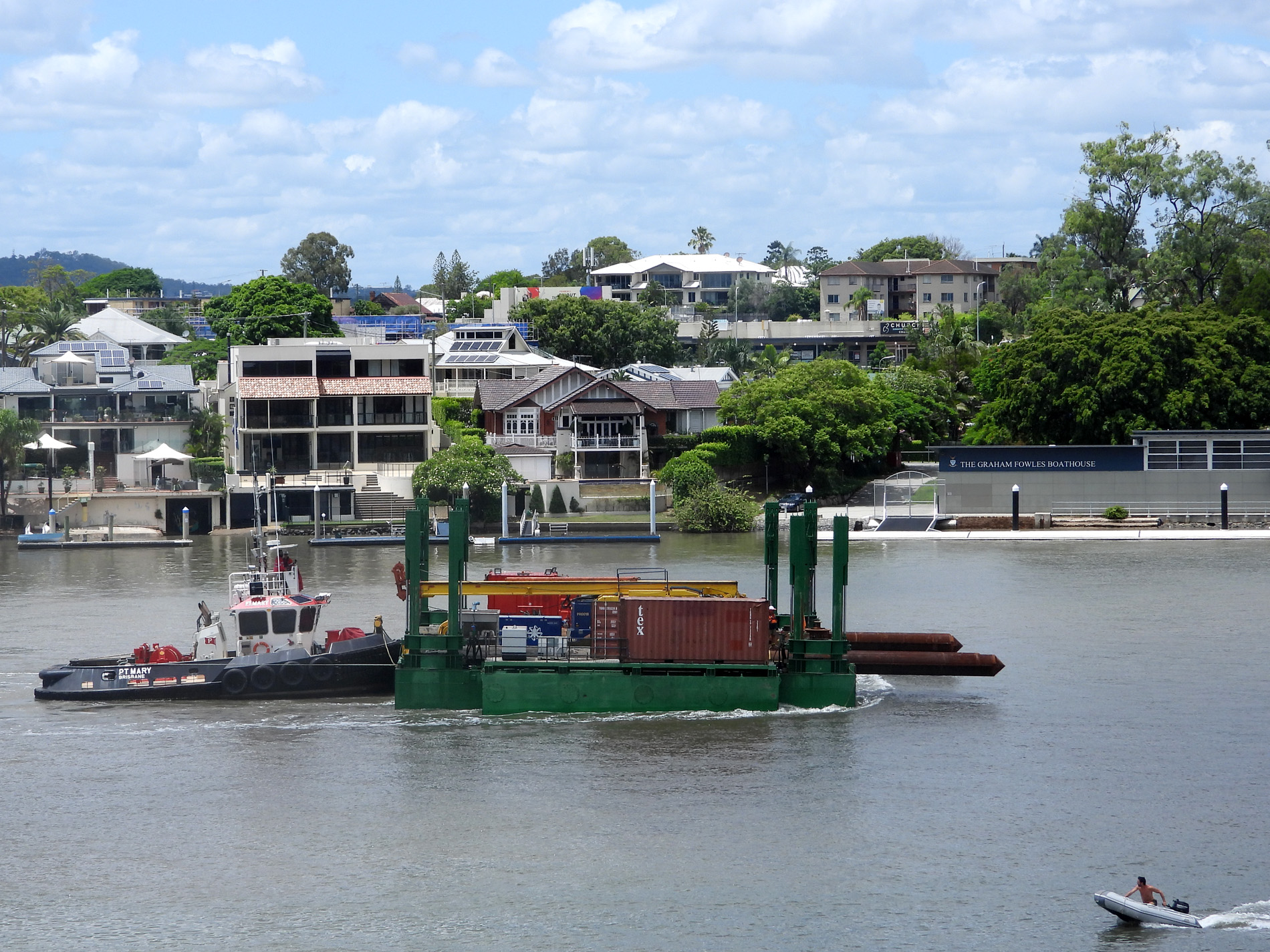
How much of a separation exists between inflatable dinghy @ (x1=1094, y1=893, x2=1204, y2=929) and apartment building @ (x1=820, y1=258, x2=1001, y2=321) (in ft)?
368

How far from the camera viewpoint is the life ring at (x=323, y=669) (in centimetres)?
3575

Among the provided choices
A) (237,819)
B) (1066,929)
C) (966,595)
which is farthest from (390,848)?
(966,595)

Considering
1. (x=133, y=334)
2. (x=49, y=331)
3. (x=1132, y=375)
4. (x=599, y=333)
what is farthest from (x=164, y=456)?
(x=1132, y=375)

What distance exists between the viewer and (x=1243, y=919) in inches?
905

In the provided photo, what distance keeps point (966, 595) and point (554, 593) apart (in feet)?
54.7

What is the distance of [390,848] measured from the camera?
2634 centimetres

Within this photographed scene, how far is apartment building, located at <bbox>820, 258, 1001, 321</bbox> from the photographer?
13525cm

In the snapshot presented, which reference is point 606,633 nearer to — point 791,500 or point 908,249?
point 791,500

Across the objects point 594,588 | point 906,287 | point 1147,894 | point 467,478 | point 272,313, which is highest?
point 906,287

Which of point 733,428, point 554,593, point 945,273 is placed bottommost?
point 554,593

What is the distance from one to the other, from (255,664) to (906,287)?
110m

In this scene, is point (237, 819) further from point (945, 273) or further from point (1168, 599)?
point (945, 273)

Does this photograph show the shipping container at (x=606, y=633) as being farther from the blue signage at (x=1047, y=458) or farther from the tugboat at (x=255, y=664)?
the blue signage at (x=1047, y=458)

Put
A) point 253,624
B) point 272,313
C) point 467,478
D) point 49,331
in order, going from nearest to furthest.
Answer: point 253,624
point 467,478
point 49,331
point 272,313
